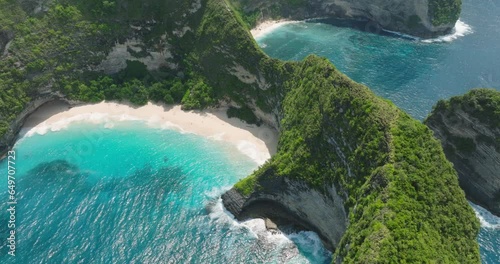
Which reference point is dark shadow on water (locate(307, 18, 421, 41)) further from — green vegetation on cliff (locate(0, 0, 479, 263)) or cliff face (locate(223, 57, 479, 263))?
cliff face (locate(223, 57, 479, 263))

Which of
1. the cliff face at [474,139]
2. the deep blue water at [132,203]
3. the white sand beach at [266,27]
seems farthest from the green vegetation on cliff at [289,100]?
the white sand beach at [266,27]

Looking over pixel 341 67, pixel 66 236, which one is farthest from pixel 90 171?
pixel 341 67

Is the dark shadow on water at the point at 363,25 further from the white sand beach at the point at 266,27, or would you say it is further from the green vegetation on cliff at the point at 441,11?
the white sand beach at the point at 266,27

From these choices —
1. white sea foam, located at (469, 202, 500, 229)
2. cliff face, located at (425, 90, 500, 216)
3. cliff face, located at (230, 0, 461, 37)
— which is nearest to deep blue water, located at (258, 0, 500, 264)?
cliff face, located at (230, 0, 461, 37)

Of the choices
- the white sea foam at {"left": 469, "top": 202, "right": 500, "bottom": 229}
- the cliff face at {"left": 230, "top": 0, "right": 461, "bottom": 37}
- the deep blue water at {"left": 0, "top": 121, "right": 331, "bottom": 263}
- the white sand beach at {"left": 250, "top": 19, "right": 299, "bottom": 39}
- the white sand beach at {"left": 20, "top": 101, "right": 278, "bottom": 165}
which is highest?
the cliff face at {"left": 230, "top": 0, "right": 461, "bottom": 37}

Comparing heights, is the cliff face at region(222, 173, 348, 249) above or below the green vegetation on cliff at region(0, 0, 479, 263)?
below
